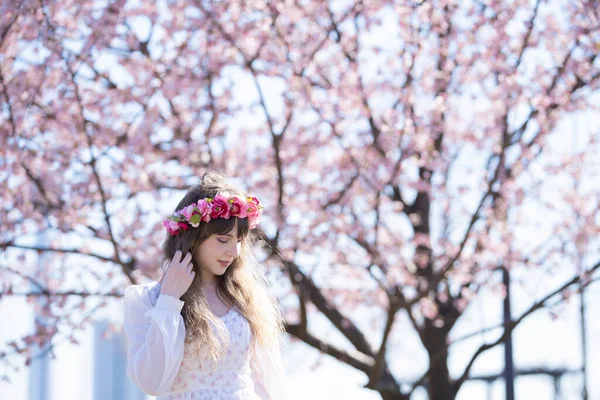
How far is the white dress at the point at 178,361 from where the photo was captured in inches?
126

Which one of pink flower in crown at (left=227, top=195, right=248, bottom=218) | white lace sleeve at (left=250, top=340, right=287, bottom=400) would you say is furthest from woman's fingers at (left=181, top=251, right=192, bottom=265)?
white lace sleeve at (left=250, top=340, right=287, bottom=400)

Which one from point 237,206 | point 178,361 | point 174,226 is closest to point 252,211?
point 237,206

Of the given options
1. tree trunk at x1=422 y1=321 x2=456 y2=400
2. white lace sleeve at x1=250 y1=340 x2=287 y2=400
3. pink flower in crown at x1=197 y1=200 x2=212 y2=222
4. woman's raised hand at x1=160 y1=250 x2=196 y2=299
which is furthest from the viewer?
tree trunk at x1=422 y1=321 x2=456 y2=400

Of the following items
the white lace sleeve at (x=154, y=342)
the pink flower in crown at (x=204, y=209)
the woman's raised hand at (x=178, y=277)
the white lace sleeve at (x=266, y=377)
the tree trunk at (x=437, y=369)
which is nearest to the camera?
the white lace sleeve at (x=154, y=342)

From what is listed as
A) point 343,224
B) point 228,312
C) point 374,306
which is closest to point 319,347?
point 343,224

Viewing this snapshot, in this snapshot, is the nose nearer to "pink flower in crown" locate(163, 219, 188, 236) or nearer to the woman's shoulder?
"pink flower in crown" locate(163, 219, 188, 236)

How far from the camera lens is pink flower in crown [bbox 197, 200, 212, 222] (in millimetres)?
3447

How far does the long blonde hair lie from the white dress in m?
0.05

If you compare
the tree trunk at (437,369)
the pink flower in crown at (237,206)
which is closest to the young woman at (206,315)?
the pink flower in crown at (237,206)

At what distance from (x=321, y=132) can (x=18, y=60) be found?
2.60 m

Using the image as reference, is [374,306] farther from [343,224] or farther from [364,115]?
[364,115]

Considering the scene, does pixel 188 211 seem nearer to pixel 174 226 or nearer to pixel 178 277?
pixel 174 226

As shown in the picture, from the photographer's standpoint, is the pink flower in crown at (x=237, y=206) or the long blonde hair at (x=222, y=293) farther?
the pink flower in crown at (x=237, y=206)

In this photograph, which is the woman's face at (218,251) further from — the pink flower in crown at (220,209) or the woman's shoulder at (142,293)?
the woman's shoulder at (142,293)
